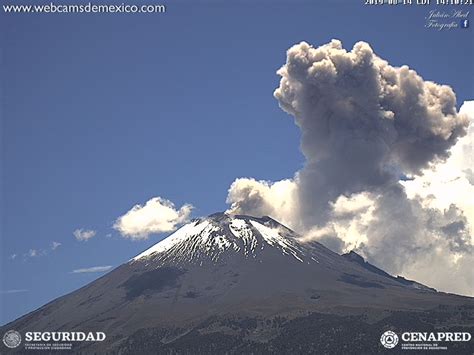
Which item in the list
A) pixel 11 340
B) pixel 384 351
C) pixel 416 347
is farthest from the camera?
pixel 384 351

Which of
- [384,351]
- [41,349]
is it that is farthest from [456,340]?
[41,349]

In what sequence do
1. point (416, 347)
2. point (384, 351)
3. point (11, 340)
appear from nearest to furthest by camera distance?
1. point (416, 347)
2. point (11, 340)
3. point (384, 351)

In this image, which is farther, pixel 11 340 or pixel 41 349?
pixel 41 349

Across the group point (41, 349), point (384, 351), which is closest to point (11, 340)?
point (41, 349)

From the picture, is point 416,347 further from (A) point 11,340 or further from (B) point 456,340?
(A) point 11,340

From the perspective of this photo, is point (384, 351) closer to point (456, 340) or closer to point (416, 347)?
point (456, 340)

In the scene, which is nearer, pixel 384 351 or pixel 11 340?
pixel 11 340

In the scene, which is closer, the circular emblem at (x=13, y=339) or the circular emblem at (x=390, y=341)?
the circular emblem at (x=13, y=339)

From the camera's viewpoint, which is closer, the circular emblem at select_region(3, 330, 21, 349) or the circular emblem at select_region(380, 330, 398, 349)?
the circular emblem at select_region(3, 330, 21, 349)

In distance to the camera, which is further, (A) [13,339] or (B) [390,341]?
(B) [390,341]

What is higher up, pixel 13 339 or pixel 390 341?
pixel 13 339
